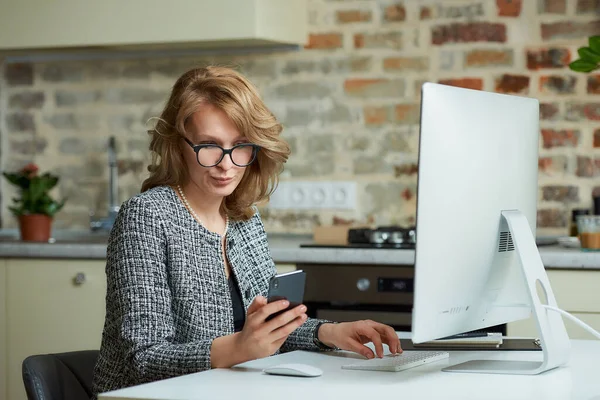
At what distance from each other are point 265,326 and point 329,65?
2312 mm

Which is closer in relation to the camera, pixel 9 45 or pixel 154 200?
pixel 154 200

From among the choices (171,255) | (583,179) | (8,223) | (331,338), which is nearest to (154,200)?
(171,255)

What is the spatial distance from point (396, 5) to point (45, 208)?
5.28 feet

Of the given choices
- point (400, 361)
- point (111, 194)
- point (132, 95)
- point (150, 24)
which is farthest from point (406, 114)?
point (400, 361)

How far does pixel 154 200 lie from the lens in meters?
2.02

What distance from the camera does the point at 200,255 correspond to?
2.06 meters

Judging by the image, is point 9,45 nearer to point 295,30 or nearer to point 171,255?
point 295,30

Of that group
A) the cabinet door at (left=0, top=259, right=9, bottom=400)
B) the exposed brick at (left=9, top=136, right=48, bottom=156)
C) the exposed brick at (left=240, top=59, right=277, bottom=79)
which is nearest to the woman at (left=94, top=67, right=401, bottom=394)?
the cabinet door at (left=0, top=259, right=9, bottom=400)

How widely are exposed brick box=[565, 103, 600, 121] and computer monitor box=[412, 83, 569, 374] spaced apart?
1.74 m

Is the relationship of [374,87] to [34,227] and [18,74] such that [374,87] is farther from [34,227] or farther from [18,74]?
[18,74]

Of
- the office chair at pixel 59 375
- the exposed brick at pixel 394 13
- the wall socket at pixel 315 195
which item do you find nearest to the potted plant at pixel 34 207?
the wall socket at pixel 315 195

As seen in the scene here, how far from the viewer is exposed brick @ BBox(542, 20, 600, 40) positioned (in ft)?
11.7

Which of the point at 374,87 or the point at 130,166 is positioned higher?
the point at 374,87

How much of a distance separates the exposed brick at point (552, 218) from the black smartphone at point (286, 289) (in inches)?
81.9
